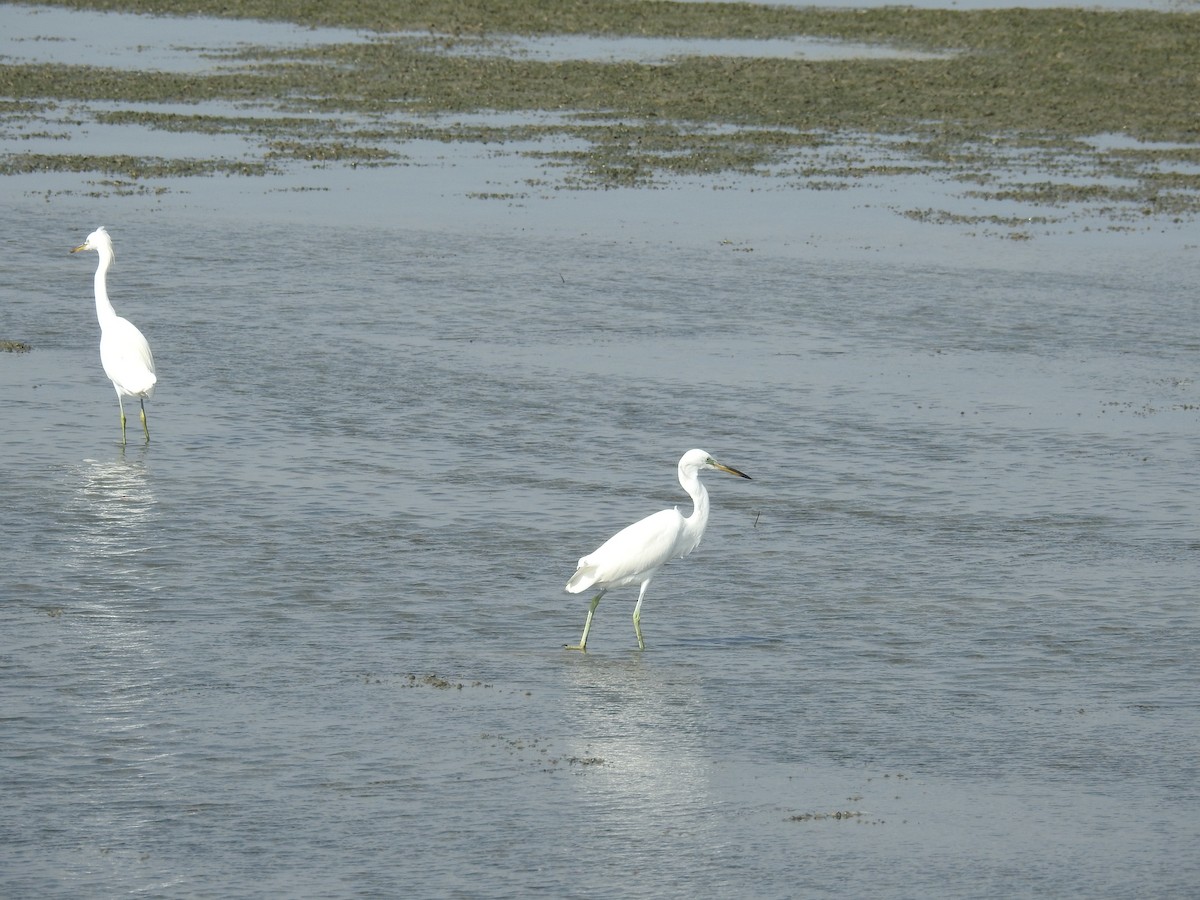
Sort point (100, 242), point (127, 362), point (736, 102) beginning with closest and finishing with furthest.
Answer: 1. point (127, 362)
2. point (100, 242)
3. point (736, 102)

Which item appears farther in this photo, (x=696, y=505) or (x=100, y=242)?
(x=100, y=242)

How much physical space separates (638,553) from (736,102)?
92.8ft

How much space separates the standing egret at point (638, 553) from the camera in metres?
11.5

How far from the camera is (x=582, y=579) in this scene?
11555mm

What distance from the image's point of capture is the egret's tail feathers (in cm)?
1150

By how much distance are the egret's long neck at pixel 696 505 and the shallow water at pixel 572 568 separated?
0.68 meters

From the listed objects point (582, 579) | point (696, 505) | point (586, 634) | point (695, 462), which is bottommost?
point (586, 634)

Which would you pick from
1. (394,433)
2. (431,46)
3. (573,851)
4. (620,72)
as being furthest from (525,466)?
(431,46)

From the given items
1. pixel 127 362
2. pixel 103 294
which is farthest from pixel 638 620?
pixel 103 294

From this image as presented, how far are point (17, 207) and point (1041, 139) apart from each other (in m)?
18.7

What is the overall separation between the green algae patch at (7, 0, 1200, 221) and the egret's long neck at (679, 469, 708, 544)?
1742 cm

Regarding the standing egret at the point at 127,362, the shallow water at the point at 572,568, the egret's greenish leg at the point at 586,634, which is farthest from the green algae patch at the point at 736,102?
the egret's greenish leg at the point at 586,634

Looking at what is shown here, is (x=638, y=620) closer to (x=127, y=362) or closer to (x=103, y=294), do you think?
(x=127, y=362)

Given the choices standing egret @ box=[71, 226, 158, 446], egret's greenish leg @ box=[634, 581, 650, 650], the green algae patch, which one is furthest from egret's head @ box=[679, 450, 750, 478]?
the green algae patch
